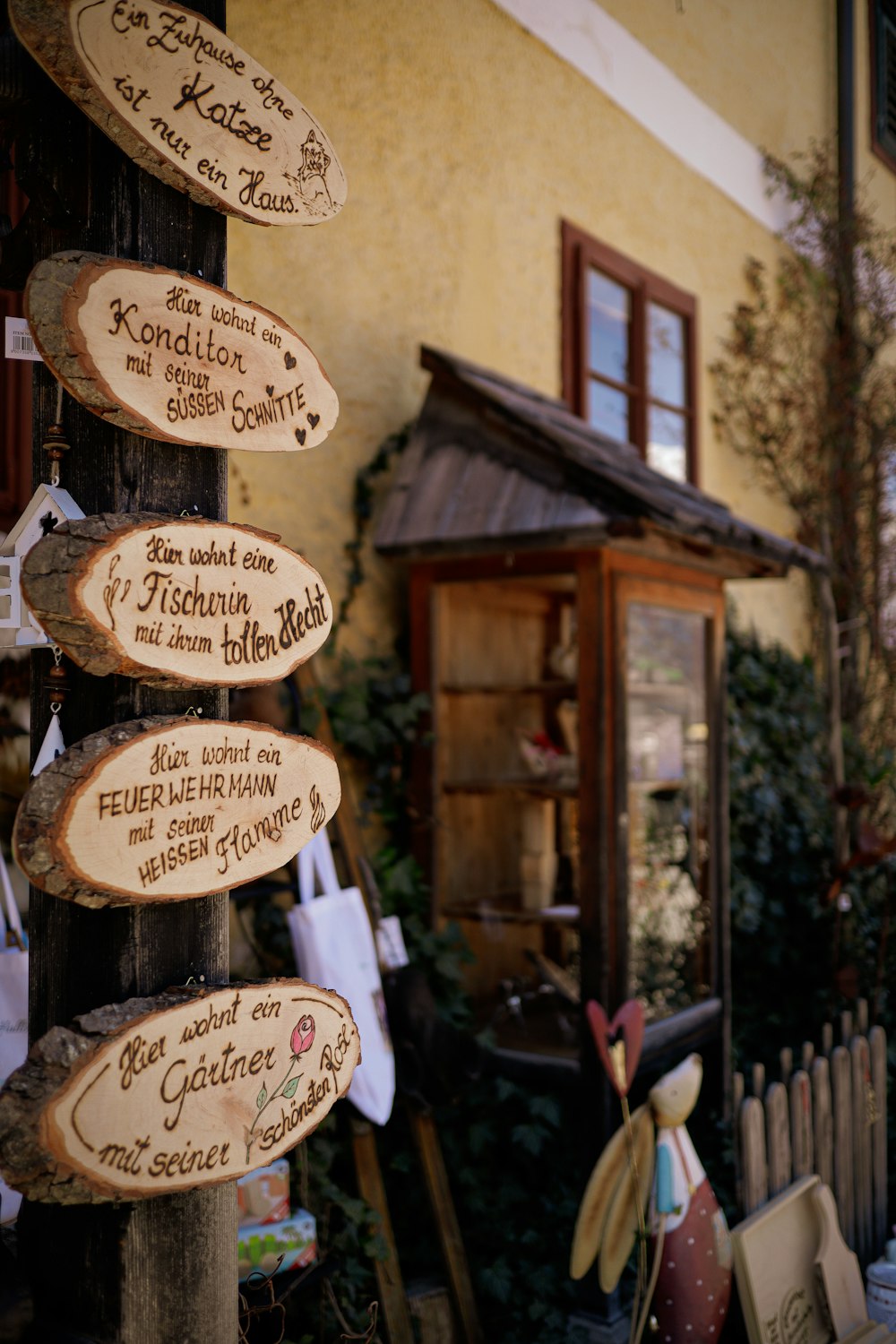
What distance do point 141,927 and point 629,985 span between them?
2.18 meters

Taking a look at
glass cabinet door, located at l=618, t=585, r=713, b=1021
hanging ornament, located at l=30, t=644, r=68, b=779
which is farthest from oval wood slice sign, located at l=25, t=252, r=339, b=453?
glass cabinet door, located at l=618, t=585, r=713, b=1021

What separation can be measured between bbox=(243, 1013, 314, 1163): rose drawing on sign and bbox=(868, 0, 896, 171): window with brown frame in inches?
314

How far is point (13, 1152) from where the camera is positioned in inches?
55.7

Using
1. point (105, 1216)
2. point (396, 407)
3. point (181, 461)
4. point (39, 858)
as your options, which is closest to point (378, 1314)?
point (105, 1216)

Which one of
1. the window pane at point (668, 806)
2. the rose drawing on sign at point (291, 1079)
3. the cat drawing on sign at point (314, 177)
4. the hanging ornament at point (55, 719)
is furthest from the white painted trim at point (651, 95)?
the rose drawing on sign at point (291, 1079)

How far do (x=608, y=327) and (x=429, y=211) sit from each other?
140 centimetres

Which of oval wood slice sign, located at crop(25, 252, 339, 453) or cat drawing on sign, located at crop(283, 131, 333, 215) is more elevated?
cat drawing on sign, located at crop(283, 131, 333, 215)

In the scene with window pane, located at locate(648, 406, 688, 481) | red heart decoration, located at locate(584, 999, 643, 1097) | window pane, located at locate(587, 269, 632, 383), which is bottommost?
red heart decoration, located at locate(584, 999, 643, 1097)

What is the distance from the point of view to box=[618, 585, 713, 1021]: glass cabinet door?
3662mm

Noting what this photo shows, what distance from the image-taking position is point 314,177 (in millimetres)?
1825

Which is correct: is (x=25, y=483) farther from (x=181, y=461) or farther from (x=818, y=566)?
(x=818, y=566)

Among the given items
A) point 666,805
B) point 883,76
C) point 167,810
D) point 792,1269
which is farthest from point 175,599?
point 883,76

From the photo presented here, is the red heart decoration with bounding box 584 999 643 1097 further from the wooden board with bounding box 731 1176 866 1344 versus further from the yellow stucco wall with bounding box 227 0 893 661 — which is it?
the yellow stucco wall with bounding box 227 0 893 661

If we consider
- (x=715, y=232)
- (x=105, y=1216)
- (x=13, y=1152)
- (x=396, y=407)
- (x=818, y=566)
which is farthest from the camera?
(x=715, y=232)
